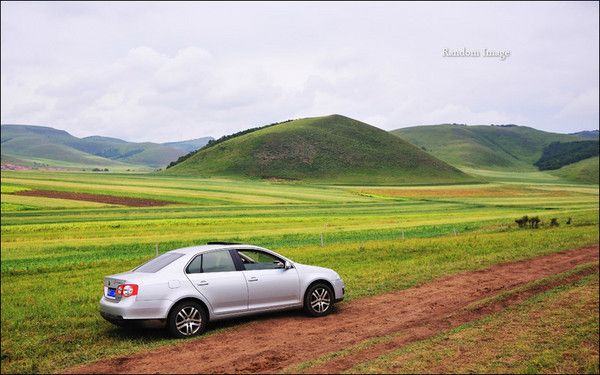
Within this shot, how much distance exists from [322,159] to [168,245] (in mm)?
124516

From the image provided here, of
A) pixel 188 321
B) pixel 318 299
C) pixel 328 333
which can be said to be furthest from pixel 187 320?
pixel 318 299

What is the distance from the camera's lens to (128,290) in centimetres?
1149

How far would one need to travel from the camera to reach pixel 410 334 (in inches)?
467

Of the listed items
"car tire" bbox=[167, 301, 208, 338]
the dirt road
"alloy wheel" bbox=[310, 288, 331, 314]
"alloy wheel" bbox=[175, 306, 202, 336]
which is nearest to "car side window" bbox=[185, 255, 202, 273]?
"car tire" bbox=[167, 301, 208, 338]

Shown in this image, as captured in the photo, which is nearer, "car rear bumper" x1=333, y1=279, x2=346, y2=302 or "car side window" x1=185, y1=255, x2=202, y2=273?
"car side window" x1=185, y1=255, x2=202, y2=273

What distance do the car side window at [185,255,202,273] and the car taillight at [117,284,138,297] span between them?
122 cm

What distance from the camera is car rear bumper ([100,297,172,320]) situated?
11375 mm

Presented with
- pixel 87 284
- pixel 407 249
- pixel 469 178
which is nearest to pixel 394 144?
pixel 469 178

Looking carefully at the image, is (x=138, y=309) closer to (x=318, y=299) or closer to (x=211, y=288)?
(x=211, y=288)

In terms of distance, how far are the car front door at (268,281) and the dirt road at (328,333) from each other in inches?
19.6

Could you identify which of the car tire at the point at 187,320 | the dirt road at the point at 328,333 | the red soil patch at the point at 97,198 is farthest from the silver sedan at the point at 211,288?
the red soil patch at the point at 97,198

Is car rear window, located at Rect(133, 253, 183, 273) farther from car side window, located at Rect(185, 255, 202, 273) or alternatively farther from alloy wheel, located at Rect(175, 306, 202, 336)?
alloy wheel, located at Rect(175, 306, 202, 336)

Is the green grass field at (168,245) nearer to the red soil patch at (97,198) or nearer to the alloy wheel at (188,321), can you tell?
the alloy wheel at (188,321)

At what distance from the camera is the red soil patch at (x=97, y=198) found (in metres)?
67.9
